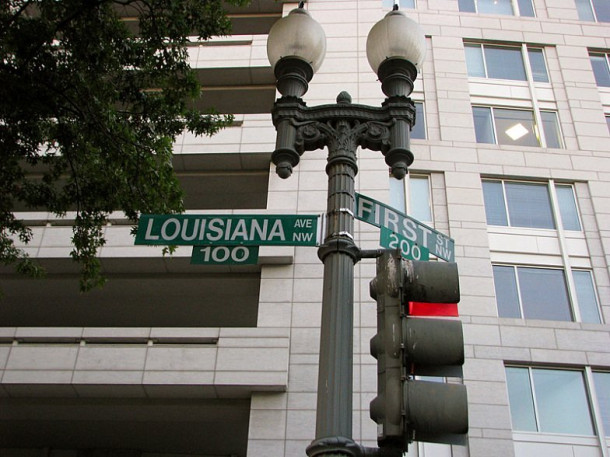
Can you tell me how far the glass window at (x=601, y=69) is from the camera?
852 inches

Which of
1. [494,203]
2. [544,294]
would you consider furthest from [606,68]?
[544,294]

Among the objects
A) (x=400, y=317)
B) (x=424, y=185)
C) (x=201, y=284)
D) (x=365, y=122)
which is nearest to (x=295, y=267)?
(x=201, y=284)

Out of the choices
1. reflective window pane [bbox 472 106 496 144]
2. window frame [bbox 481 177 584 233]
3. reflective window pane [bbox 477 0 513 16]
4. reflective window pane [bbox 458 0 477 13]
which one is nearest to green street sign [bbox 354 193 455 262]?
window frame [bbox 481 177 584 233]

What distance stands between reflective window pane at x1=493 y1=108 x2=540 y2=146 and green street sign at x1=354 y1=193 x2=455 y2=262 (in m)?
14.8

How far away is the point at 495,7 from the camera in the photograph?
2334cm

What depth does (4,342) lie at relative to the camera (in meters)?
16.2

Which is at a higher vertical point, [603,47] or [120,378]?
[603,47]

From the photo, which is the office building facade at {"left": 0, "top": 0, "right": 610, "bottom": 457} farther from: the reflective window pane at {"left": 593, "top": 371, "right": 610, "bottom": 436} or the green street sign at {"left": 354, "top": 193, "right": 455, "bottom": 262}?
the green street sign at {"left": 354, "top": 193, "right": 455, "bottom": 262}

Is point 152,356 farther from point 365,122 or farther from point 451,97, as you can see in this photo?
point 451,97

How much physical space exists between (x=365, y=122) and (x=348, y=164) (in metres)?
0.71

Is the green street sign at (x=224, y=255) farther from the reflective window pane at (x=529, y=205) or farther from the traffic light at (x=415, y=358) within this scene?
the reflective window pane at (x=529, y=205)

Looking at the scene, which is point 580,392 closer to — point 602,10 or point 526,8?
point 526,8

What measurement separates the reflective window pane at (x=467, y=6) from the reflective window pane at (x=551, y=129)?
4.95 m

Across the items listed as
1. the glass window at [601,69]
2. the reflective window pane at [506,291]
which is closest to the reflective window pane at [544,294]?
the reflective window pane at [506,291]
